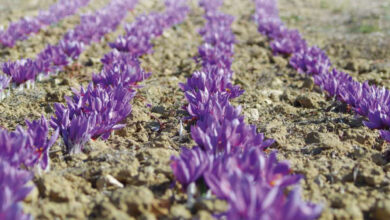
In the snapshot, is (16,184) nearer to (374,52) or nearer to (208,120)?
(208,120)

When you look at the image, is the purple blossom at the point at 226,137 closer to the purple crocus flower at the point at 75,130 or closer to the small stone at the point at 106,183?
the small stone at the point at 106,183

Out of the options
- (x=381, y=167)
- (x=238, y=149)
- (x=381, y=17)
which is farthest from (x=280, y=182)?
(x=381, y=17)

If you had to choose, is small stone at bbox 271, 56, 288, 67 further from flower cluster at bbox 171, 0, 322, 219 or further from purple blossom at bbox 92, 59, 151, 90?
flower cluster at bbox 171, 0, 322, 219

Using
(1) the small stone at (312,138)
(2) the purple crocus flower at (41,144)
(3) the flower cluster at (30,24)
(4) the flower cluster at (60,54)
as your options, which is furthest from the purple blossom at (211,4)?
(2) the purple crocus flower at (41,144)

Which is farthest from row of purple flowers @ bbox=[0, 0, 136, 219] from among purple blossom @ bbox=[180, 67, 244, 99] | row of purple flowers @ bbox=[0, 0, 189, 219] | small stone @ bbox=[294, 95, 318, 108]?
small stone @ bbox=[294, 95, 318, 108]

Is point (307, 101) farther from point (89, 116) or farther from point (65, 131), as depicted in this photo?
point (65, 131)

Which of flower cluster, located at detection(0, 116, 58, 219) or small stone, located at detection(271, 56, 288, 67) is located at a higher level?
flower cluster, located at detection(0, 116, 58, 219)
